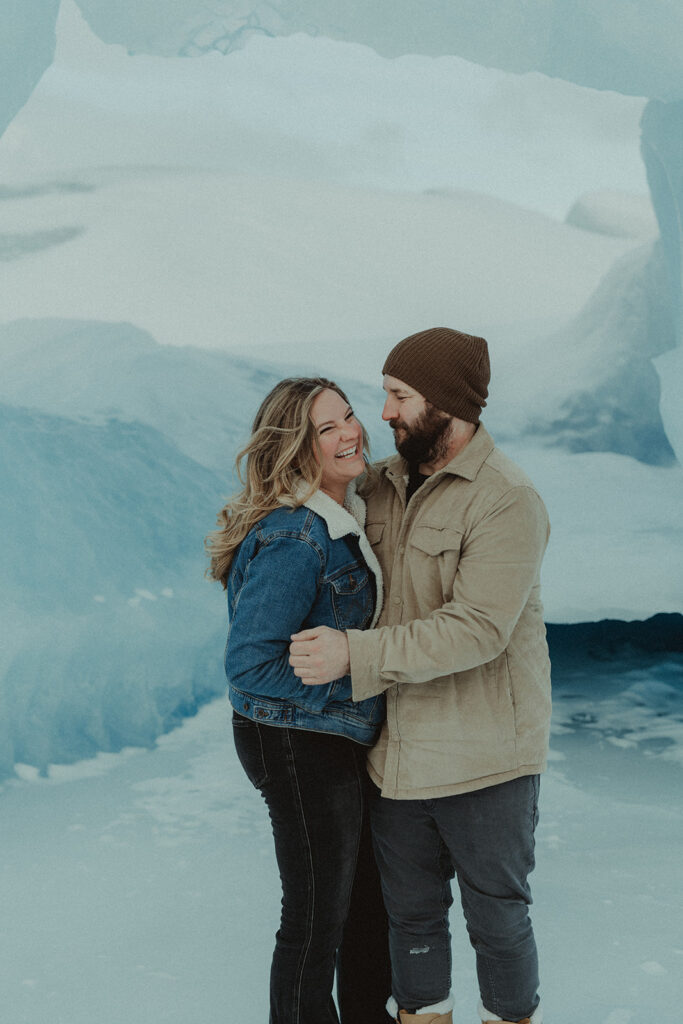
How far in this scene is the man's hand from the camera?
1.28 metres

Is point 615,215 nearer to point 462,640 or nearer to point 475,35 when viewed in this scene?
point 475,35

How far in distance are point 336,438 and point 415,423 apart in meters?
0.12

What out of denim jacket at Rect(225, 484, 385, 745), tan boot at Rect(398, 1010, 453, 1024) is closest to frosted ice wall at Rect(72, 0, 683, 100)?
denim jacket at Rect(225, 484, 385, 745)

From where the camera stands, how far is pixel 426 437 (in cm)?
143

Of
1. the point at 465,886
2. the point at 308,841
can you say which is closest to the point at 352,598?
the point at 308,841

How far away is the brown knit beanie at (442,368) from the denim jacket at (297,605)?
0.73ft

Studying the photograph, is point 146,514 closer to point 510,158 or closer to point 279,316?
point 279,316

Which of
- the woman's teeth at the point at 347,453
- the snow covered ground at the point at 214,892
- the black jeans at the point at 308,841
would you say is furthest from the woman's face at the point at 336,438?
the snow covered ground at the point at 214,892

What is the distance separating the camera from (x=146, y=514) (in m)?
6.02

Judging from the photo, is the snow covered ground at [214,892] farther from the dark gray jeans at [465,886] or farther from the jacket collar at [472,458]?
the jacket collar at [472,458]

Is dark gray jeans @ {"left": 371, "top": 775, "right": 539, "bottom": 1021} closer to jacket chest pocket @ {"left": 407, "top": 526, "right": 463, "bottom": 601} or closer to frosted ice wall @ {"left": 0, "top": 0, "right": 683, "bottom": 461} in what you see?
jacket chest pocket @ {"left": 407, "top": 526, "right": 463, "bottom": 601}

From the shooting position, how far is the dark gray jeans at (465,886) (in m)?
1.39

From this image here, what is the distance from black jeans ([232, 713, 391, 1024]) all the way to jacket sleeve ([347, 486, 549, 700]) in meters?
0.15

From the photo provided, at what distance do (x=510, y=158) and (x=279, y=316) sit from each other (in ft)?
8.44
